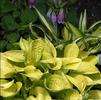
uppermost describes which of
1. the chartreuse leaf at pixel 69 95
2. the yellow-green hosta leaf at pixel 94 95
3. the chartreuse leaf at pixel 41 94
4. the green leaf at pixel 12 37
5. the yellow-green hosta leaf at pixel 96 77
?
the green leaf at pixel 12 37

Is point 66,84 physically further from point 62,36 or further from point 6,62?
point 62,36

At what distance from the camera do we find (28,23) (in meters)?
2.48

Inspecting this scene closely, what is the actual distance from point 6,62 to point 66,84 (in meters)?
0.33

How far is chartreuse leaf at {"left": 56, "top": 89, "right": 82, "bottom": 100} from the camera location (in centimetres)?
211

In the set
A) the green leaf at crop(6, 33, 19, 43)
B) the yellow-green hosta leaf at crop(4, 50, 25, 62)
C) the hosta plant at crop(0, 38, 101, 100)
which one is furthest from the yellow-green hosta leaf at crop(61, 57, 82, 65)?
the green leaf at crop(6, 33, 19, 43)

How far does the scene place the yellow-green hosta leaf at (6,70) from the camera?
6.77 feet

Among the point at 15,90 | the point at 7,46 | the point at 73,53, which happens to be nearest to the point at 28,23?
the point at 7,46

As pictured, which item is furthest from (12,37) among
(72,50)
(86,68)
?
(86,68)

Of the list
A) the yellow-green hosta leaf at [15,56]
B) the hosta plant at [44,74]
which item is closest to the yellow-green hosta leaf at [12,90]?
the hosta plant at [44,74]

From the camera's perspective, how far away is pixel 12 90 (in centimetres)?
206

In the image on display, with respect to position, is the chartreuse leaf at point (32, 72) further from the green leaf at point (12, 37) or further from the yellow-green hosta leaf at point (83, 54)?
the green leaf at point (12, 37)

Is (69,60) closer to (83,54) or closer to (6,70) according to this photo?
(83,54)

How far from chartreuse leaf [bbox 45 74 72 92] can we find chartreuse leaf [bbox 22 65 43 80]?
0.23 ft

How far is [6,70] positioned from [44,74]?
20 centimetres
